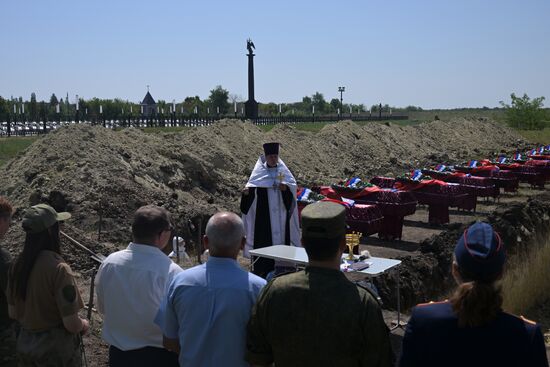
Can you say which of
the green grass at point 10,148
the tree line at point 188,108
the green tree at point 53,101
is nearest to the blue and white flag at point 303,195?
the green grass at point 10,148

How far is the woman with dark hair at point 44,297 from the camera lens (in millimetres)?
3621

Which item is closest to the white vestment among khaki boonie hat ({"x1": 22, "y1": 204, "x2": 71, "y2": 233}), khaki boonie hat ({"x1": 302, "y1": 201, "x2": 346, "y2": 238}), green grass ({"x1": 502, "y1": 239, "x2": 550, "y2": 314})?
green grass ({"x1": 502, "y1": 239, "x2": 550, "y2": 314})

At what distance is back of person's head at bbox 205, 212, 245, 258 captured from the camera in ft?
10.6

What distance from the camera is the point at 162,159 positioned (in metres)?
18.8

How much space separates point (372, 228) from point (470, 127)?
42964 millimetres

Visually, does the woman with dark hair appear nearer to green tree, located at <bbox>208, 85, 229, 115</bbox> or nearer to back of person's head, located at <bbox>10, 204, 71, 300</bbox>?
back of person's head, located at <bbox>10, 204, 71, 300</bbox>

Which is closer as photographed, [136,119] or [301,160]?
[301,160]

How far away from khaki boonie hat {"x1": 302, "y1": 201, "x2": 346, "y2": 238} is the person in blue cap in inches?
20.2

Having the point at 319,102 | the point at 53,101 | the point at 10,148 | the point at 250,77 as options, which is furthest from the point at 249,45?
the point at 319,102

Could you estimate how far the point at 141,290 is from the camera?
145 inches

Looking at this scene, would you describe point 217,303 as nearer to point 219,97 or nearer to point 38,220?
point 38,220

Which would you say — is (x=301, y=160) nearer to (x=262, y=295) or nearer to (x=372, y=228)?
(x=372, y=228)

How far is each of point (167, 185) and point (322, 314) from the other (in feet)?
49.4

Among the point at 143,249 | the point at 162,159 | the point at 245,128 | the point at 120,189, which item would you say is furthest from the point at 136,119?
the point at 143,249
